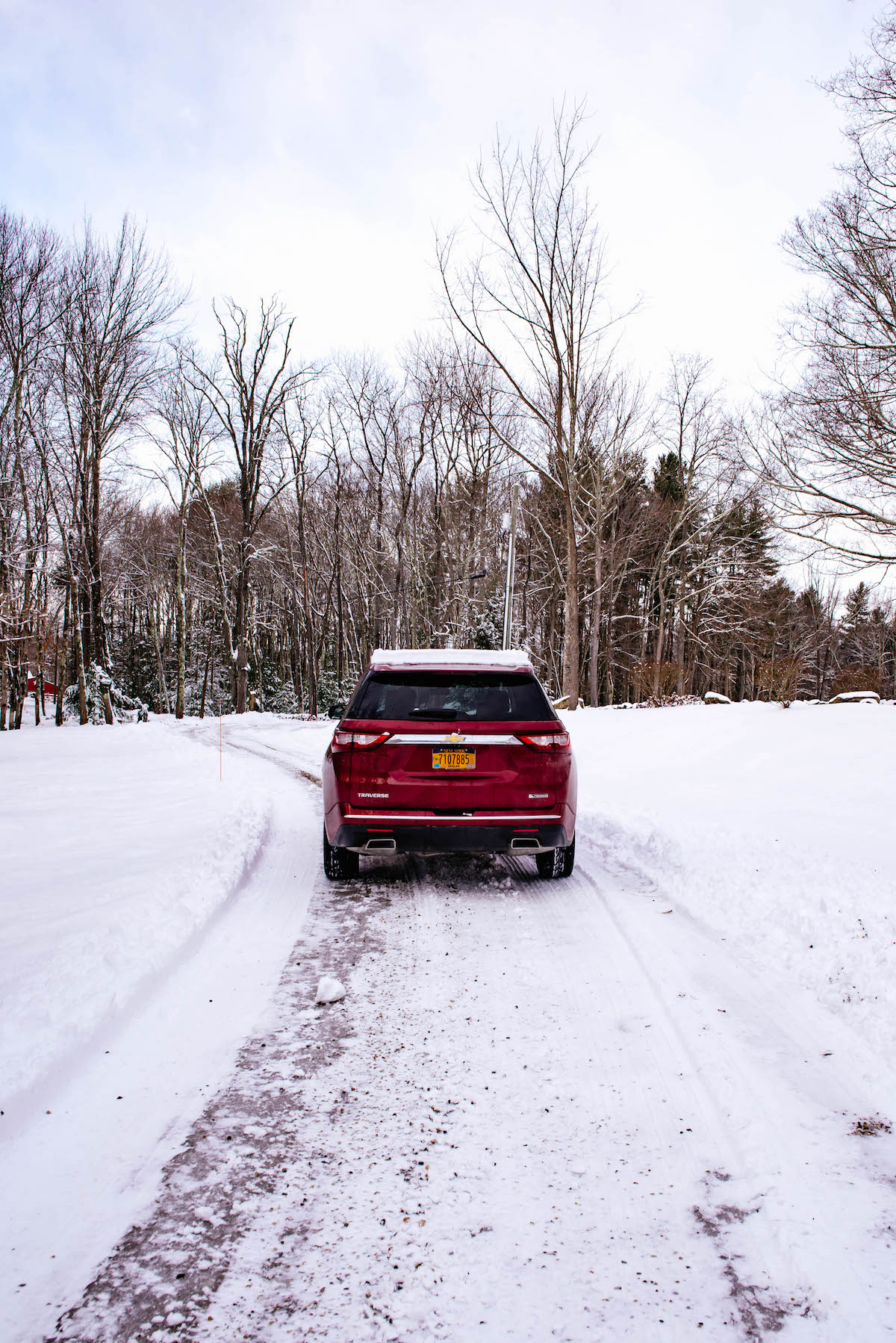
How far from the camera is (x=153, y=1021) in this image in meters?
3.23

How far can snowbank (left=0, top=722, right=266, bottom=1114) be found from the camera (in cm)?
317

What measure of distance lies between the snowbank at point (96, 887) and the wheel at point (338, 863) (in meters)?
0.74

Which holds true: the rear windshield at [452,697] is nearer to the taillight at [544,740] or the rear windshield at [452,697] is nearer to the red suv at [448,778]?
the red suv at [448,778]

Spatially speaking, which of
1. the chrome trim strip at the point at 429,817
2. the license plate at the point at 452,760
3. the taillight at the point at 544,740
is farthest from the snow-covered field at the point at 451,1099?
the taillight at the point at 544,740

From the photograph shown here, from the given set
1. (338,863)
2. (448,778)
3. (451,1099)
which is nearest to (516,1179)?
(451,1099)

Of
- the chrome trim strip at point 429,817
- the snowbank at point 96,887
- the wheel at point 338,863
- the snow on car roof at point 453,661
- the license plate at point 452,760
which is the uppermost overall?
the snow on car roof at point 453,661

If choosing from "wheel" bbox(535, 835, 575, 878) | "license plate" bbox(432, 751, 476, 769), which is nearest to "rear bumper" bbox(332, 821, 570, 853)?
"license plate" bbox(432, 751, 476, 769)

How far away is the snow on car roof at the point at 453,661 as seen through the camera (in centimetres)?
529

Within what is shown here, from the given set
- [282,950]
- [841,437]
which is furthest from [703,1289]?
[841,437]

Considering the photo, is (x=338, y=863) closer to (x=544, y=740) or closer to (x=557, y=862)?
(x=557, y=862)

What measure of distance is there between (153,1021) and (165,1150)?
3.22 ft

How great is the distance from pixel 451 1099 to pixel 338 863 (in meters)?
3.04

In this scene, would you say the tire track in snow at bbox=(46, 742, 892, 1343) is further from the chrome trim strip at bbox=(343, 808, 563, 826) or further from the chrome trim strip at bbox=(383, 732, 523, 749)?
the chrome trim strip at bbox=(383, 732, 523, 749)

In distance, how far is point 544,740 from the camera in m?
5.05
